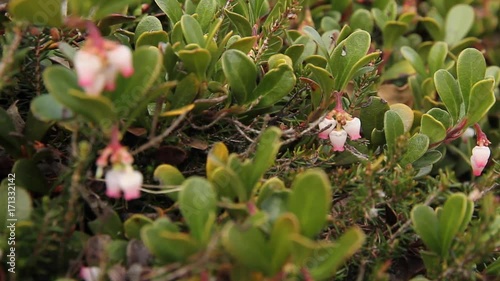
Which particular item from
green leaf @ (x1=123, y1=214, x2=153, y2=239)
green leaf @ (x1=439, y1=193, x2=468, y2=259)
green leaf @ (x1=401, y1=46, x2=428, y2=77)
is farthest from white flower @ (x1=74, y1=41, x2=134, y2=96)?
green leaf @ (x1=401, y1=46, x2=428, y2=77)

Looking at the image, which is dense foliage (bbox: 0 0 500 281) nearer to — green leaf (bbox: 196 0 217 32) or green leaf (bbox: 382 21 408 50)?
green leaf (bbox: 196 0 217 32)

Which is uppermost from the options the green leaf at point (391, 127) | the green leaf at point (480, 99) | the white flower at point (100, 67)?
the white flower at point (100, 67)

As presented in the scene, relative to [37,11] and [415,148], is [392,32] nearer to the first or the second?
[415,148]

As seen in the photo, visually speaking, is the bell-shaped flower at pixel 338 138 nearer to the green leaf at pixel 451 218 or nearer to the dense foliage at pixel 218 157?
the dense foliage at pixel 218 157

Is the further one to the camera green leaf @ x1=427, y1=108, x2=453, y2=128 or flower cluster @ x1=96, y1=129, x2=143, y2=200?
green leaf @ x1=427, y1=108, x2=453, y2=128

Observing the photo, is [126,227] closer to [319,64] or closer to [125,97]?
[125,97]

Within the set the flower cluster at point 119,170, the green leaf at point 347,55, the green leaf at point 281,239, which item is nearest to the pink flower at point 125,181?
the flower cluster at point 119,170

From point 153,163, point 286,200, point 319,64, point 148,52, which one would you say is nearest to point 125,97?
point 148,52
